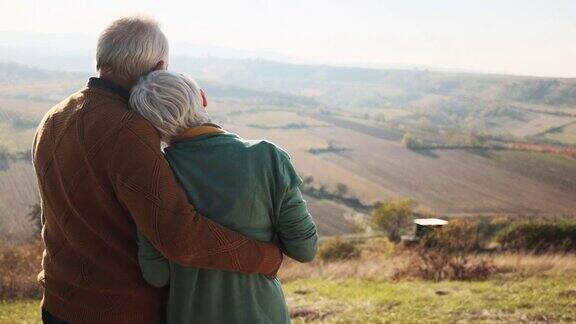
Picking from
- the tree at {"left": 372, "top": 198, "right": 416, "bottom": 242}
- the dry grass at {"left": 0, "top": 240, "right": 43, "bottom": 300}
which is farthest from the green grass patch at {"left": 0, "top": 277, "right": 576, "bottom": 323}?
the tree at {"left": 372, "top": 198, "right": 416, "bottom": 242}

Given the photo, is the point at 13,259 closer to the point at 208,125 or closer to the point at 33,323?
the point at 33,323

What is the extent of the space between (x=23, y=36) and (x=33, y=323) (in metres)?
184

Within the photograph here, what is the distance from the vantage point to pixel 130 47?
1.66 metres

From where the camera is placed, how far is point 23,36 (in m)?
166

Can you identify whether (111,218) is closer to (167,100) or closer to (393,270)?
(167,100)

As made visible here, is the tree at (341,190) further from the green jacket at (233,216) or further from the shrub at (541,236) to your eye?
the green jacket at (233,216)

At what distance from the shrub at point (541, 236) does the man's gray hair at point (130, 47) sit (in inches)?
521

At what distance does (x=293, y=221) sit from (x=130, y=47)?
0.74 m

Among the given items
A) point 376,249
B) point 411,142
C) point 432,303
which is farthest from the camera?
point 411,142

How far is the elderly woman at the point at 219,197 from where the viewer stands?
162cm

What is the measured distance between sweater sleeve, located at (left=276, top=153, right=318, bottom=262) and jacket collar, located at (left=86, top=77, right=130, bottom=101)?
1.83ft

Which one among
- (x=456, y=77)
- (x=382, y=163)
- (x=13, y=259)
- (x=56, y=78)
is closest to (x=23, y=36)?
(x=56, y=78)

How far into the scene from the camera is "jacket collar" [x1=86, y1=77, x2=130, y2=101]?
1.70 meters

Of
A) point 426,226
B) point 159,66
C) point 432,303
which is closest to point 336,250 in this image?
point 426,226
